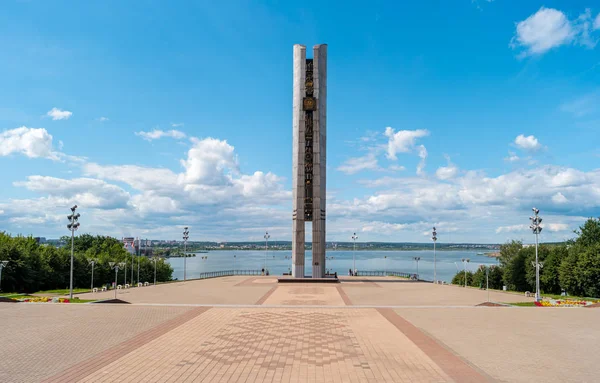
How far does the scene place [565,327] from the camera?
68.6ft

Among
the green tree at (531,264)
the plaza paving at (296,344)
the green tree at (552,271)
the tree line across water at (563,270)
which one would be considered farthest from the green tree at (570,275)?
the plaza paving at (296,344)

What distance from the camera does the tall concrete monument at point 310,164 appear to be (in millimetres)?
52844

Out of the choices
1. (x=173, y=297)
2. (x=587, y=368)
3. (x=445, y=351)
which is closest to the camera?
(x=587, y=368)

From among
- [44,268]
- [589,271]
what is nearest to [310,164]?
[589,271]

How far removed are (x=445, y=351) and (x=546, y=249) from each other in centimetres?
6073

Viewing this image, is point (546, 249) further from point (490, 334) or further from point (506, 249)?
point (490, 334)

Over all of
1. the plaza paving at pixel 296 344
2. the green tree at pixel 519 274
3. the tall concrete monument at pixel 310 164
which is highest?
the tall concrete monument at pixel 310 164

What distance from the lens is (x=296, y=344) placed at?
16812 mm

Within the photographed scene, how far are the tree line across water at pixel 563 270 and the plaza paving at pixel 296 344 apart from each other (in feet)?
88.7

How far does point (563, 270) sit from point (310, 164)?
3465 cm

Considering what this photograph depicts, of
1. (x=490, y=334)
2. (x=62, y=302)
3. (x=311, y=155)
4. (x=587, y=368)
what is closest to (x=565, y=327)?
(x=490, y=334)

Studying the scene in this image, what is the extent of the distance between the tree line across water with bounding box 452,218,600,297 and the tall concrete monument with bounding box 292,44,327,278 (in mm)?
24089

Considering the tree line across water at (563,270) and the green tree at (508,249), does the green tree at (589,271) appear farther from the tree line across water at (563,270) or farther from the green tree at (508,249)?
the green tree at (508,249)

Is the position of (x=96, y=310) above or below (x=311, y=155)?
below
